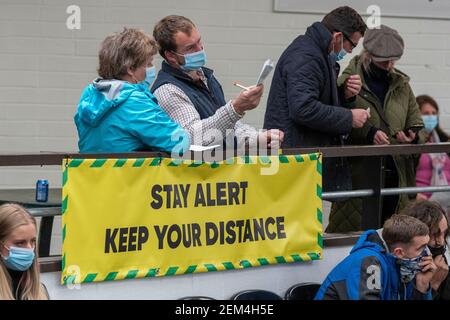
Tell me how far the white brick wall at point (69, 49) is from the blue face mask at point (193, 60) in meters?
2.29

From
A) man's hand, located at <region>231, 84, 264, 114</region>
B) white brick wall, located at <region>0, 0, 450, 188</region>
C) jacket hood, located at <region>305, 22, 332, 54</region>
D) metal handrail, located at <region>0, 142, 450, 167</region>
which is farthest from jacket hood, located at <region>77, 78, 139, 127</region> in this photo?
white brick wall, located at <region>0, 0, 450, 188</region>

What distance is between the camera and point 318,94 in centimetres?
618

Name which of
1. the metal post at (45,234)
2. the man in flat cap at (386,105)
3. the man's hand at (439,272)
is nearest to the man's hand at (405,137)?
the man in flat cap at (386,105)

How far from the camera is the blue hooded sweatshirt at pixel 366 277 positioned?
529cm

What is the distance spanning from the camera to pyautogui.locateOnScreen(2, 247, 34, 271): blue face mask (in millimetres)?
4707

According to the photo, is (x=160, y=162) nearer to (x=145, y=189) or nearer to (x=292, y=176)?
(x=145, y=189)

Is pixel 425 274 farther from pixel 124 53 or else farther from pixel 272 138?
pixel 124 53

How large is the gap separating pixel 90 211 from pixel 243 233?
0.95 meters

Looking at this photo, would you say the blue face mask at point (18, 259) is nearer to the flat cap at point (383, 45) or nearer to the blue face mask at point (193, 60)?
the blue face mask at point (193, 60)

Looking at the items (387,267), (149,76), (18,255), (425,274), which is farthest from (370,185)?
(18,255)

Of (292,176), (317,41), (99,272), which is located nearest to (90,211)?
(99,272)

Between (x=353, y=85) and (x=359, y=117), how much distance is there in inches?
14.6

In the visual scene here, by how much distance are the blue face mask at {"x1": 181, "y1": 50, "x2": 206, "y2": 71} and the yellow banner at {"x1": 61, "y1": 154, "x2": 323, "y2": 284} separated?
0.59 m

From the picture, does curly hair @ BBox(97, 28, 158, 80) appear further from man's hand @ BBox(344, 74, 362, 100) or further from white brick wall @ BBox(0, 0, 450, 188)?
white brick wall @ BBox(0, 0, 450, 188)
